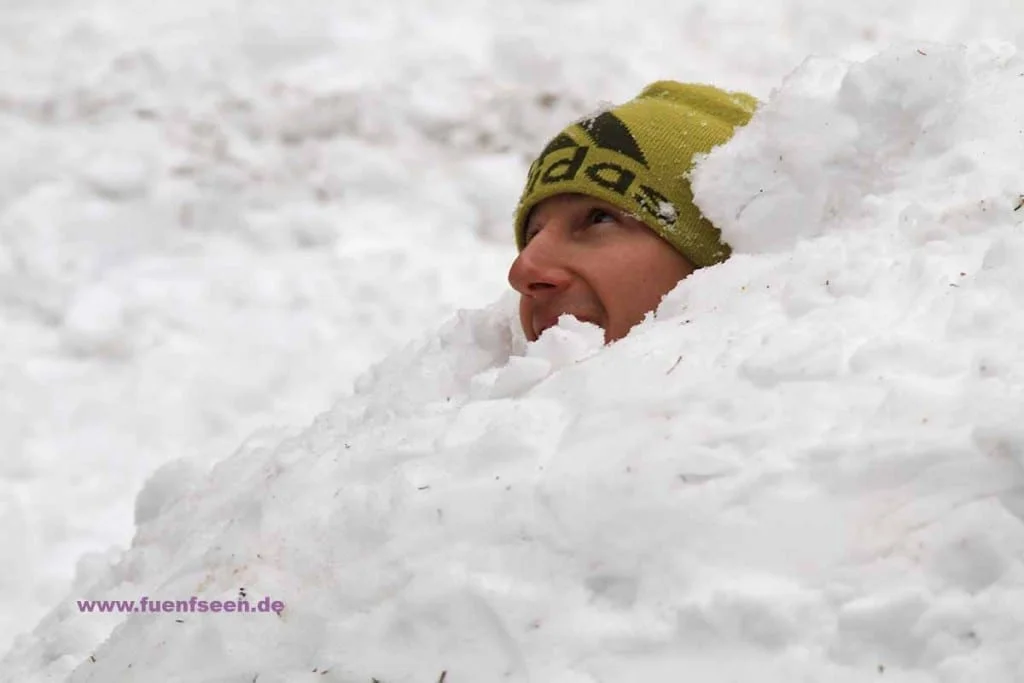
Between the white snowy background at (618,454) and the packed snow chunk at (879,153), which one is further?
the packed snow chunk at (879,153)

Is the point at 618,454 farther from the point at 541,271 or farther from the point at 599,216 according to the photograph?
the point at 599,216

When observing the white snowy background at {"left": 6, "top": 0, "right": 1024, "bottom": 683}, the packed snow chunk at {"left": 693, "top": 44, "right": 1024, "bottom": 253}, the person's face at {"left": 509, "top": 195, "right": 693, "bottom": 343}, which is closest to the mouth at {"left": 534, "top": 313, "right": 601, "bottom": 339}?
the person's face at {"left": 509, "top": 195, "right": 693, "bottom": 343}

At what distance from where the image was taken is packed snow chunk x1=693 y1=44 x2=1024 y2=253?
1.40 meters

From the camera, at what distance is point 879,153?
1.60 metres

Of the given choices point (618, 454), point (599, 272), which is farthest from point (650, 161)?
point (618, 454)

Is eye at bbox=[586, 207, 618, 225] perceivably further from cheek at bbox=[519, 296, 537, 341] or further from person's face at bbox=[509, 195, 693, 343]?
cheek at bbox=[519, 296, 537, 341]

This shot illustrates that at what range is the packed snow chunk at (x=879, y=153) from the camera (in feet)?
4.60

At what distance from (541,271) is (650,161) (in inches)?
11.6

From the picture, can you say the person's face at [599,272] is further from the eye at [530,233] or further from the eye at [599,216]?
the eye at [530,233]

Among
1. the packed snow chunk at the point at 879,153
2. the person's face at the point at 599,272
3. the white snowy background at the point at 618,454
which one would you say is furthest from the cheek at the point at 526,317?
the packed snow chunk at the point at 879,153

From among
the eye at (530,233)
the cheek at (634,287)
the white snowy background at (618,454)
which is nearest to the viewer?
the white snowy background at (618,454)

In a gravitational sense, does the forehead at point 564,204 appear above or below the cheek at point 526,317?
above

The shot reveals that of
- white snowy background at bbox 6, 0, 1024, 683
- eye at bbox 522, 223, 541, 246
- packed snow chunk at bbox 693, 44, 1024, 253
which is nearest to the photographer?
white snowy background at bbox 6, 0, 1024, 683

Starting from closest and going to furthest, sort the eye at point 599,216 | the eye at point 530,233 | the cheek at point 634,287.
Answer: the cheek at point 634,287 < the eye at point 599,216 < the eye at point 530,233
